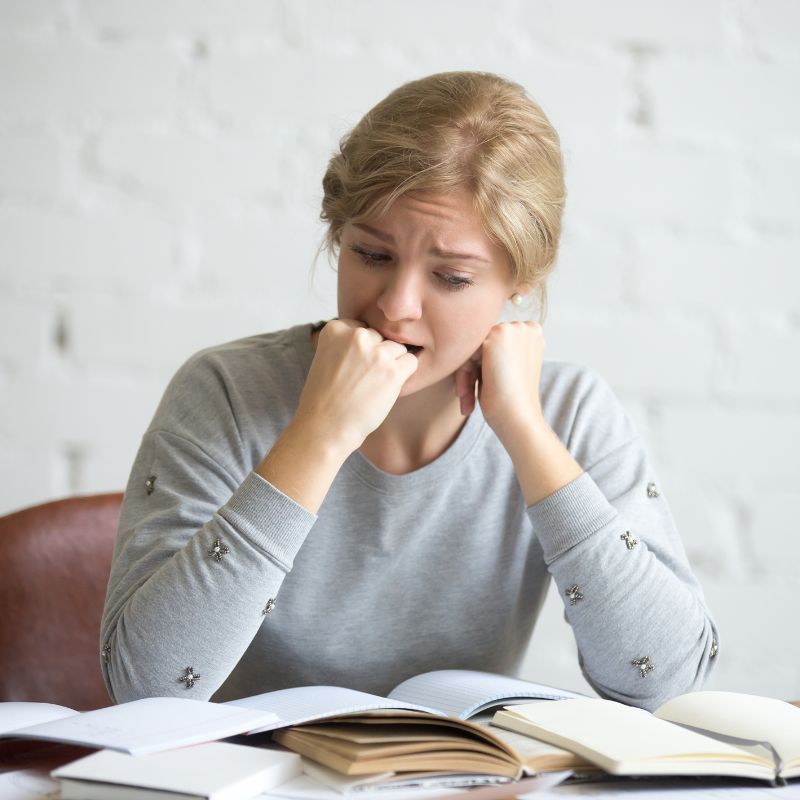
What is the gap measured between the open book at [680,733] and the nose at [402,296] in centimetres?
42

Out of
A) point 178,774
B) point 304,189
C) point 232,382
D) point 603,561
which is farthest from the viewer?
point 304,189

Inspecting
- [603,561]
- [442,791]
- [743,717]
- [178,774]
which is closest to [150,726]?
[178,774]

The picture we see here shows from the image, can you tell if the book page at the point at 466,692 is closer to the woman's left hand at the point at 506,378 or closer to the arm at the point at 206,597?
the arm at the point at 206,597

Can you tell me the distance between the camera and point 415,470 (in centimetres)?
123

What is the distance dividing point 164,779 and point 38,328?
120 cm

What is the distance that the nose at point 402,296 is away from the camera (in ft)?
3.46

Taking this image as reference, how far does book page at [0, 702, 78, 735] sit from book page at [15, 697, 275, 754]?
0.08 metres

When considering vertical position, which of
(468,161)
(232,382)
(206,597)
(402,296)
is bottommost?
(206,597)

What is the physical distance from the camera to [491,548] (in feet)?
4.07

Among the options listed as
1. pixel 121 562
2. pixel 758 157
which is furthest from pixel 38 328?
pixel 758 157

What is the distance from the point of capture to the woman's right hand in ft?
3.38

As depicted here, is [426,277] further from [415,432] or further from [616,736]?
[616,736]

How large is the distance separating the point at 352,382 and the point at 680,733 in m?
0.47

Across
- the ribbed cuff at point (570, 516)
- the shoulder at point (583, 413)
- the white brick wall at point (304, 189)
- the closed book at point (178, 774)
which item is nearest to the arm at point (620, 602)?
the ribbed cuff at point (570, 516)
